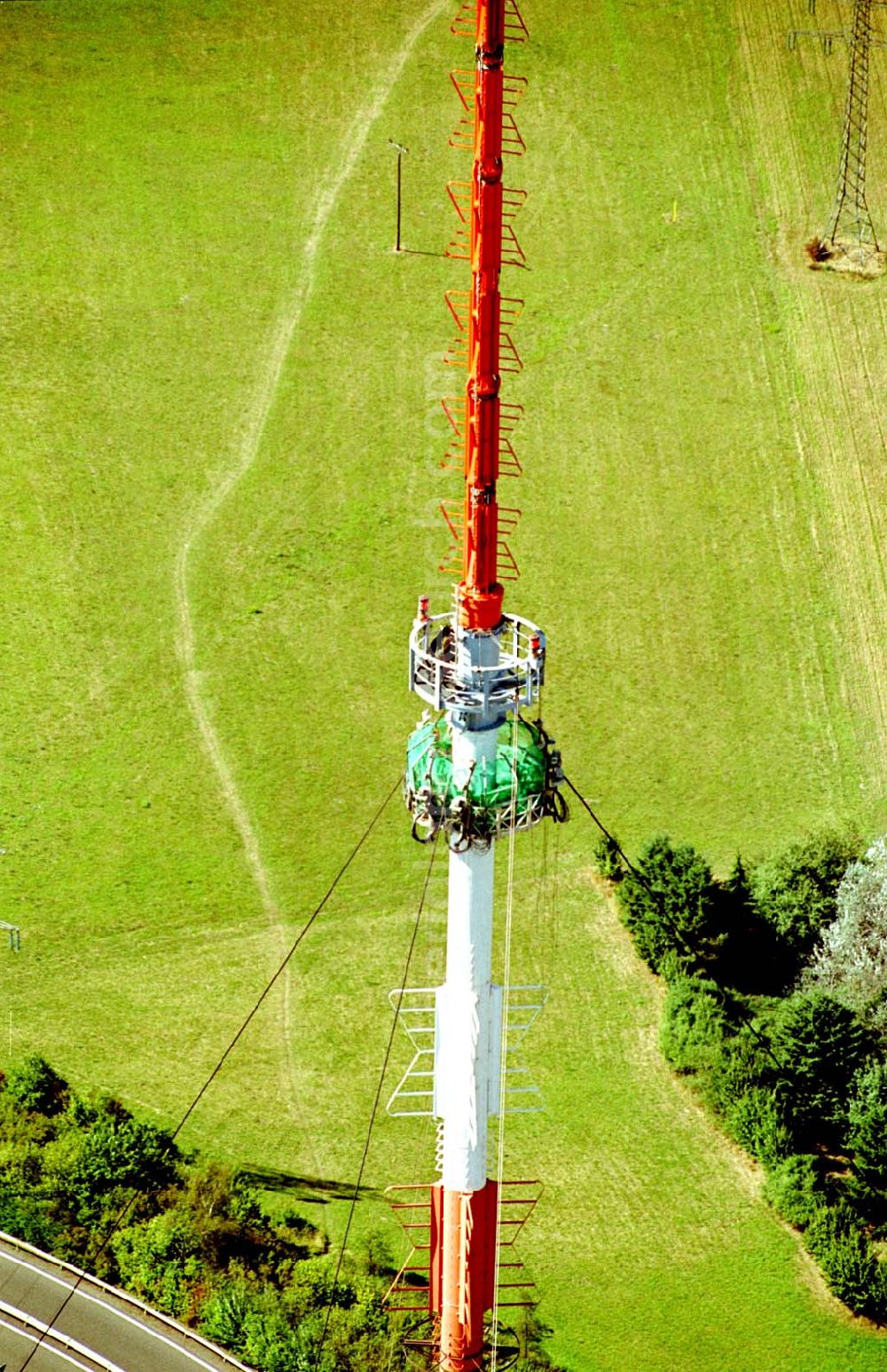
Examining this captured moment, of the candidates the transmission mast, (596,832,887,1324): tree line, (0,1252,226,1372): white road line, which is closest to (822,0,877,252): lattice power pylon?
(596,832,887,1324): tree line

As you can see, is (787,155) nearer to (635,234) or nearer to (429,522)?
(635,234)

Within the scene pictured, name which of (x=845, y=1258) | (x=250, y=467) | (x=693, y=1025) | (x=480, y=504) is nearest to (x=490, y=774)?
(x=480, y=504)

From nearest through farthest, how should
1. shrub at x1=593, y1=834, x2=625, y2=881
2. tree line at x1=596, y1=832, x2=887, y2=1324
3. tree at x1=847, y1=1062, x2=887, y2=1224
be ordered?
tree at x1=847, y1=1062, x2=887, y2=1224, tree line at x1=596, y1=832, x2=887, y2=1324, shrub at x1=593, y1=834, x2=625, y2=881

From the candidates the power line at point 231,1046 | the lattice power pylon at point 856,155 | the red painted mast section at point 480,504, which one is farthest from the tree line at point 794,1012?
the lattice power pylon at point 856,155

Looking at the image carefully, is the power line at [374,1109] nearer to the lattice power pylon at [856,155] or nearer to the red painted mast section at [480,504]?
the red painted mast section at [480,504]

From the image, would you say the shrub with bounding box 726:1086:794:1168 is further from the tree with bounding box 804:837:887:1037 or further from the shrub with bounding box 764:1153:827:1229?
the tree with bounding box 804:837:887:1037

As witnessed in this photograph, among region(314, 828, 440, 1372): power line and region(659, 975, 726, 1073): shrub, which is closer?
region(314, 828, 440, 1372): power line
